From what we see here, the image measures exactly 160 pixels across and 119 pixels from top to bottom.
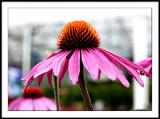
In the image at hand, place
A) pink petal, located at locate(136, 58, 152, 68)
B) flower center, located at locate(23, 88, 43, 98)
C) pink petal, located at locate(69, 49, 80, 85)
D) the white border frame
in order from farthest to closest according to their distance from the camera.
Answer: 1. flower center, located at locate(23, 88, 43, 98)
2. the white border frame
3. pink petal, located at locate(136, 58, 152, 68)
4. pink petal, located at locate(69, 49, 80, 85)

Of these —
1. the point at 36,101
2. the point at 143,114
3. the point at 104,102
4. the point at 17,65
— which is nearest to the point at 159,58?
the point at 143,114

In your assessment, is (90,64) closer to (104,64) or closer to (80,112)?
(104,64)

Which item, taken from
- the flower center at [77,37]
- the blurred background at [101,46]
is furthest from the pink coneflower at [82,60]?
the blurred background at [101,46]

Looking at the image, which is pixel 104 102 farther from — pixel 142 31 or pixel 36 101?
pixel 36 101

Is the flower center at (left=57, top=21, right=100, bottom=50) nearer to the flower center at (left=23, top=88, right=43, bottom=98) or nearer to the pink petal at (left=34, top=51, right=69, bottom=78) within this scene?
the pink petal at (left=34, top=51, right=69, bottom=78)

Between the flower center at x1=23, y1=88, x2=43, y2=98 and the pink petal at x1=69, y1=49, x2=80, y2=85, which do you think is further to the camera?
the flower center at x1=23, y1=88, x2=43, y2=98

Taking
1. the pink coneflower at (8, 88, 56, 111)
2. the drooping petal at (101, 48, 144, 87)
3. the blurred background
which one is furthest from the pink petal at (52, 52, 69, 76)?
the blurred background

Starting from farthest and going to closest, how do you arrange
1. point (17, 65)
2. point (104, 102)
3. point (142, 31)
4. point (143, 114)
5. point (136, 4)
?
point (17, 65) → point (104, 102) → point (142, 31) → point (136, 4) → point (143, 114)

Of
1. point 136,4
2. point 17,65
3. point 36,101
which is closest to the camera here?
point 136,4
